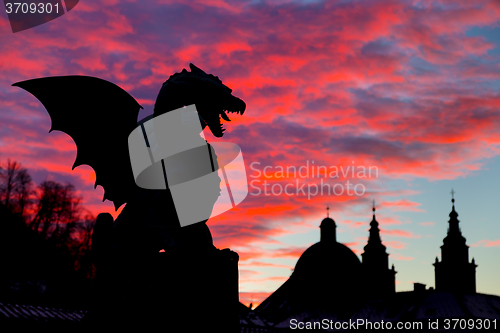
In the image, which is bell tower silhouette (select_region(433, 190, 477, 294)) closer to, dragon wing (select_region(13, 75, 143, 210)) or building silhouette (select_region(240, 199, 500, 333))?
building silhouette (select_region(240, 199, 500, 333))

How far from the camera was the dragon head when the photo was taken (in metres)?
4.73

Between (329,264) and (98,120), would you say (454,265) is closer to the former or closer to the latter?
(329,264)

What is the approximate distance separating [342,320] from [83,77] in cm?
6594

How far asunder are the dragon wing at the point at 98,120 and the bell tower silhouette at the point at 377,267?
89570mm

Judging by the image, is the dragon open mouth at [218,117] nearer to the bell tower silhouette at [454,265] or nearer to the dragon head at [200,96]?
the dragon head at [200,96]

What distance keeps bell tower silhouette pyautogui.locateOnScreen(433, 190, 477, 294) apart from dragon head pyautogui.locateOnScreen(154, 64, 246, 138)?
84.2m

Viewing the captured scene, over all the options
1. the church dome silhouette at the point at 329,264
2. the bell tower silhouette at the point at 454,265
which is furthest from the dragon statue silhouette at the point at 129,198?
the bell tower silhouette at the point at 454,265

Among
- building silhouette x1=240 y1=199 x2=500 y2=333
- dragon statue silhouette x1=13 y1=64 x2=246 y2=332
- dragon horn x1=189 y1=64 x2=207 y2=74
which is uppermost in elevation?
building silhouette x1=240 y1=199 x2=500 y2=333

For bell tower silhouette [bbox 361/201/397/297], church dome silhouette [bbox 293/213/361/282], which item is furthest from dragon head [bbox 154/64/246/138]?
bell tower silhouette [bbox 361/201/397/297]

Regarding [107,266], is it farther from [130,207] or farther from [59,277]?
[59,277]

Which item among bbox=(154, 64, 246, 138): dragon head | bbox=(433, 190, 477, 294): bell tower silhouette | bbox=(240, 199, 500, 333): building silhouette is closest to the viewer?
bbox=(154, 64, 246, 138): dragon head

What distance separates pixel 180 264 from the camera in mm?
4426

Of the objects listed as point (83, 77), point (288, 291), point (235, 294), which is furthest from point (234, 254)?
point (288, 291)

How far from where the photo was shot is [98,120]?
5.02m
